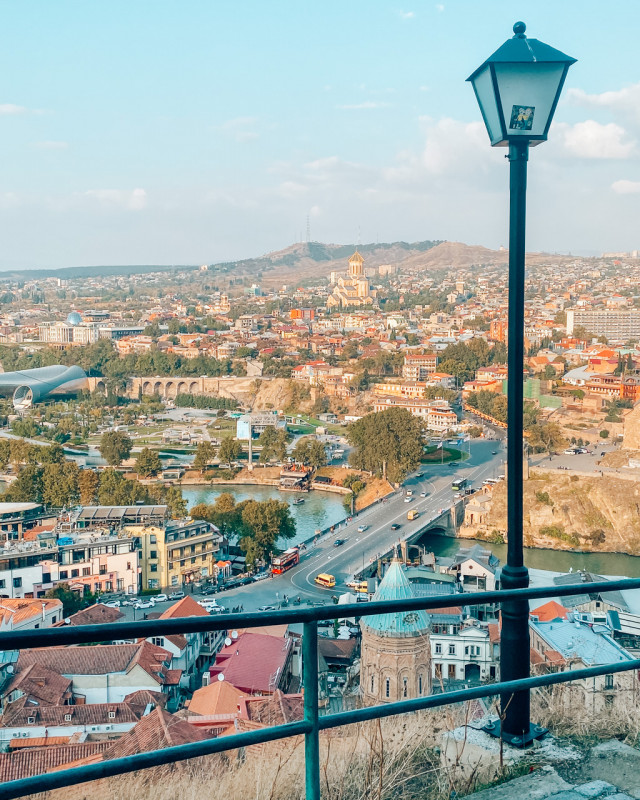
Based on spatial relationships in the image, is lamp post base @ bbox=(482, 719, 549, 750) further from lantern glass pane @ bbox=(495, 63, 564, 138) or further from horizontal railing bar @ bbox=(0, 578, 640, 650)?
lantern glass pane @ bbox=(495, 63, 564, 138)

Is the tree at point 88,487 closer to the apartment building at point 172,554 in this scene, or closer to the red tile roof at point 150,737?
the apartment building at point 172,554

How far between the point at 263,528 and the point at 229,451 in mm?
5272

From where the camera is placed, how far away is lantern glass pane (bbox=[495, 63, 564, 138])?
3.49ft

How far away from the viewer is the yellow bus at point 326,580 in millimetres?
8031

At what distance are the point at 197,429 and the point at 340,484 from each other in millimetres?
6093

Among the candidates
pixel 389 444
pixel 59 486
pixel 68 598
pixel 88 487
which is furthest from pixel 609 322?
pixel 68 598

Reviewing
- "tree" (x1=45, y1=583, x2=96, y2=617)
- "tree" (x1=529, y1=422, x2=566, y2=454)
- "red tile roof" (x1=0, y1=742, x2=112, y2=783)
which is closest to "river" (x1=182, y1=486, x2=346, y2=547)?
"tree" (x1=45, y1=583, x2=96, y2=617)

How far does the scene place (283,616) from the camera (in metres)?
0.60

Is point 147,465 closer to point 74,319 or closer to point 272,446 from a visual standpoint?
point 272,446

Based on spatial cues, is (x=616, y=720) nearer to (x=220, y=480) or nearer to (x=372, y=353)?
(x=220, y=480)

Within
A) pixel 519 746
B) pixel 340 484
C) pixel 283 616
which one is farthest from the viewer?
pixel 340 484

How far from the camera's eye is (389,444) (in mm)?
13031

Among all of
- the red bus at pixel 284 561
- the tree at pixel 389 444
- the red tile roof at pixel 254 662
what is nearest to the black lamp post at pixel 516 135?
the red tile roof at pixel 254 662

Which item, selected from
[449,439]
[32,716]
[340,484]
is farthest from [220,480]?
[32,716]
